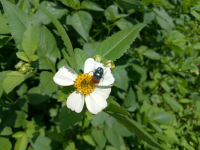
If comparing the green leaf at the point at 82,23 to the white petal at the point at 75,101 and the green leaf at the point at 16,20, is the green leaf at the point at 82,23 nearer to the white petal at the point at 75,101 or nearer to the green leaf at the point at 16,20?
the green leaf at the point at 16,20

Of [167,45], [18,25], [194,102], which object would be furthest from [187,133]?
[18,25]

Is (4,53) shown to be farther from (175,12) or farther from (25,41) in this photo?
(175,12)

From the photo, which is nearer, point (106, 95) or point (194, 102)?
point (106, 95)

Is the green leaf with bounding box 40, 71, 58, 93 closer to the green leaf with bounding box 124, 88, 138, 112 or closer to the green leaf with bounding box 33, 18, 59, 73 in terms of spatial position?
the green leaf with bounding box 33, 18, 59, 73

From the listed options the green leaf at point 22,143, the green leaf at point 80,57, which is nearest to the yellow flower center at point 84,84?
the green leaf at point 80,57

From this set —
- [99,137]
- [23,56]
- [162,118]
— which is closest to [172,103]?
[162,118]
